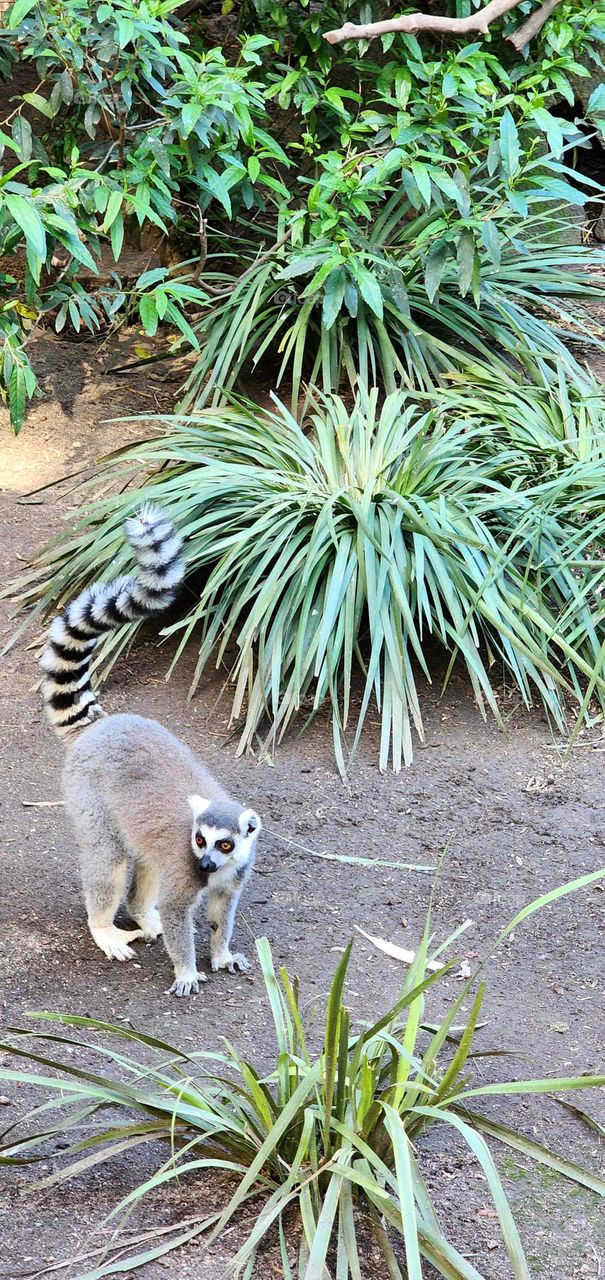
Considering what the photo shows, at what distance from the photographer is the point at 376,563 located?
202 inches

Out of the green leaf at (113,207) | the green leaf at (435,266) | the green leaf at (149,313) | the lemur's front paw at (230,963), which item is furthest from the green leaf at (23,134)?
the lemur's front paw at (230,963)

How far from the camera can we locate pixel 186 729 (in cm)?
506

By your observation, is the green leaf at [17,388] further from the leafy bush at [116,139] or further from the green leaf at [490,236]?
the green leaf at [490,236]

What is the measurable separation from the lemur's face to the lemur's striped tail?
687mm

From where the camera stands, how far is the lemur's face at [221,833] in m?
3.52

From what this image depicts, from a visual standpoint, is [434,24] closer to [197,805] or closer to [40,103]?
[40,103]

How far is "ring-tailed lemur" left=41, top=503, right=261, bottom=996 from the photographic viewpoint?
3643 mm

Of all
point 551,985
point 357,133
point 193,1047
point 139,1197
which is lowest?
point 551,985

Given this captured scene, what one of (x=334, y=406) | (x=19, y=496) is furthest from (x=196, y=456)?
(x=19, y=496)

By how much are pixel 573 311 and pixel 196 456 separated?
276cm

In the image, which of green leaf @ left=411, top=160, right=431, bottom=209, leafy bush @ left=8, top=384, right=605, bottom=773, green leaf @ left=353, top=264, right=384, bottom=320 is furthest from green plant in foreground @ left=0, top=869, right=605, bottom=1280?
green leaf @ left=411, top=160, right=431, bottom=209

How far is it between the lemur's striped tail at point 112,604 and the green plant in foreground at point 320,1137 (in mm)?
1350

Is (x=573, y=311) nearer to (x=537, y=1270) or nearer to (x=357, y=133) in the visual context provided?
(x=357, y=133)

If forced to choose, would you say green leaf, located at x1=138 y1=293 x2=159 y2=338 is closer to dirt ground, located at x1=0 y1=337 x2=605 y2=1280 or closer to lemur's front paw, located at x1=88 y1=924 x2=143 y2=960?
dirt ground, located at x1=0 y1=337 x2=605 y2=1280
